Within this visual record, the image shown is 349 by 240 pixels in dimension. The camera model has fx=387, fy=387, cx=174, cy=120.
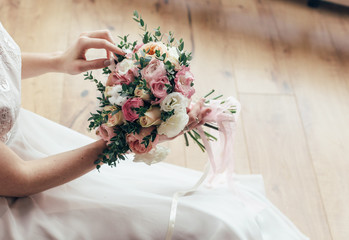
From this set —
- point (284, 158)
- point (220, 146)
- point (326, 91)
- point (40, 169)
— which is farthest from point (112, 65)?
point (326, 91)

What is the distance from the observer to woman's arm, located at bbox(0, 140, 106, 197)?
2.97ft

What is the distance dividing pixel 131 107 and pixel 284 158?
1090mm

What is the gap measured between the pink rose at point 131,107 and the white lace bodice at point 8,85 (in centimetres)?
28

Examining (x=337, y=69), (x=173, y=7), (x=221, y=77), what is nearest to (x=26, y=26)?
(x=173, y=7)

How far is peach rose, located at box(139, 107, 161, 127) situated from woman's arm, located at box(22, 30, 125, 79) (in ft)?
0.59

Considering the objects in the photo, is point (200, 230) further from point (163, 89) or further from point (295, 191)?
point (295, 191)

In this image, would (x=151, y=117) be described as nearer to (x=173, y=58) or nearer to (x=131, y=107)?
(x=131, y=107)

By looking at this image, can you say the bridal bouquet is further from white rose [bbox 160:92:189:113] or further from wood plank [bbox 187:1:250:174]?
wood plank [bbox 187:1:250:174]

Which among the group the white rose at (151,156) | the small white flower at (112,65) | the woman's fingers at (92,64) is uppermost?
the small white flower at (112,65)

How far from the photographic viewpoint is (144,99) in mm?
912

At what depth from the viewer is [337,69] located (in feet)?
7.11

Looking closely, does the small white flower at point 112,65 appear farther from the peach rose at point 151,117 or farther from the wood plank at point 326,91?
the wood plank at point 326,91

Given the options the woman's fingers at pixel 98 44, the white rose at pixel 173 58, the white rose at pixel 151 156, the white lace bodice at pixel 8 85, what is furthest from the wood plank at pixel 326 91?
the white lace bodice at pixel 8 85

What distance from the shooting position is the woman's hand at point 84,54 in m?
1.04
